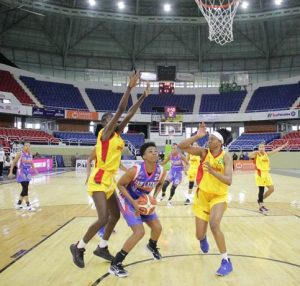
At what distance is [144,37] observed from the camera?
43.3 meters

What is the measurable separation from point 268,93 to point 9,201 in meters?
36.1

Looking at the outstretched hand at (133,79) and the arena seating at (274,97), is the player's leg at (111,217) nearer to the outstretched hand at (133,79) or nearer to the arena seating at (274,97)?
the outstretched hand at (133,79)

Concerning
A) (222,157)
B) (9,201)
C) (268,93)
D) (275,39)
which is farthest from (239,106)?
(222,157)

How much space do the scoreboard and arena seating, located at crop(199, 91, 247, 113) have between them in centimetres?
417

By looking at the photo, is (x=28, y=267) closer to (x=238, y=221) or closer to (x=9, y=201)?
(x=238, y=221)

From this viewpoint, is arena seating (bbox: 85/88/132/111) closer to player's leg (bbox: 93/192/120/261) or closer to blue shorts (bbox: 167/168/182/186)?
blue shorts (bbox: 167/168/182/186)

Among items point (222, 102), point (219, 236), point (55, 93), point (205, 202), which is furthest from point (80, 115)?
point (219, 236)

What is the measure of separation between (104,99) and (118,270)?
39666 millimetres

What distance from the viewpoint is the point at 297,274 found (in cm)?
513

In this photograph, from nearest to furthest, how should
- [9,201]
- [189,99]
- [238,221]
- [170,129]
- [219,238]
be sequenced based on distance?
[219,238] < [238,221] < [9,201] < [170,129] < [189,99]

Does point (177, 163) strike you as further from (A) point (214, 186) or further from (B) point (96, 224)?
(B) point (96, 224)

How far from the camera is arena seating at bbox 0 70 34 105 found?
37209 mm

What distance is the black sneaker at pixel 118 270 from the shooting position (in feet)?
16.5

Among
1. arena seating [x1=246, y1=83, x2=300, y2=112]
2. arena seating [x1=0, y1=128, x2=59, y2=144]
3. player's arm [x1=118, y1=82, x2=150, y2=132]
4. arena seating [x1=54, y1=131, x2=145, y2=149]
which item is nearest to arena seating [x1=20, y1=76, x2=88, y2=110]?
arena seating [x1=54, y1=131, x2=145, y2=149]
